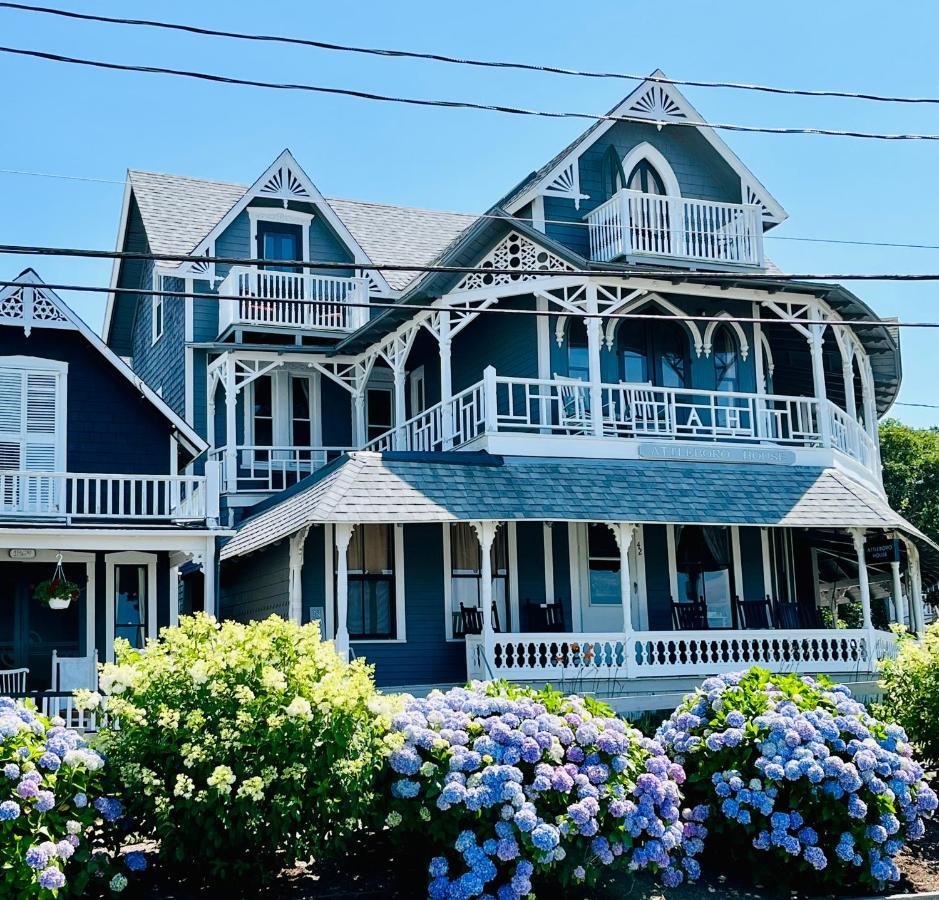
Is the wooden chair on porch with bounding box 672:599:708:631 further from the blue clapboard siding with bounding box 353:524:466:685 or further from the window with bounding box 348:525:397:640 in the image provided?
the window with bounding box 348:525:397:640

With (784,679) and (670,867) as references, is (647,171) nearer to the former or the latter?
(784,679)

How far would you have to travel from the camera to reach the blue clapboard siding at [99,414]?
22.5m

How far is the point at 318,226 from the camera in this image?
2983 centimetres

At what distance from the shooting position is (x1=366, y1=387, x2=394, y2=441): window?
2925 centimetres

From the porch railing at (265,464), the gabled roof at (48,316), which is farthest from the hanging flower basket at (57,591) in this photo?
Result: the porch railing at (265,464)

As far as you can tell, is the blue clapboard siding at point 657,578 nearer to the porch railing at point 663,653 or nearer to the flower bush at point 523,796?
the porch railing at point 663,653

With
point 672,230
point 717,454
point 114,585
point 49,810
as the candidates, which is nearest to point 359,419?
point 114,585

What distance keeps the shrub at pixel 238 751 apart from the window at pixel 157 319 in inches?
787

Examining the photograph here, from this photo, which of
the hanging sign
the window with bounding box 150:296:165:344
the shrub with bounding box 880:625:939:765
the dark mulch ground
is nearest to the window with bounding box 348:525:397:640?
the hanging sign

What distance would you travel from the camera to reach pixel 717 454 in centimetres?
2323

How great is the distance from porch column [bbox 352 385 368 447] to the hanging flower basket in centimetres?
750

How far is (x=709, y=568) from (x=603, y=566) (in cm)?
209

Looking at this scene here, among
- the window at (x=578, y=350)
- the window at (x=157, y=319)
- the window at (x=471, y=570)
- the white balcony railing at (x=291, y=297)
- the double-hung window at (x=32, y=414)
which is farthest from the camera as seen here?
the window at (x=157, y=319)

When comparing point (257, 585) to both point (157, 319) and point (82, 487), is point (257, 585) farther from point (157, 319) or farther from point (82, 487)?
point (157, 319)
